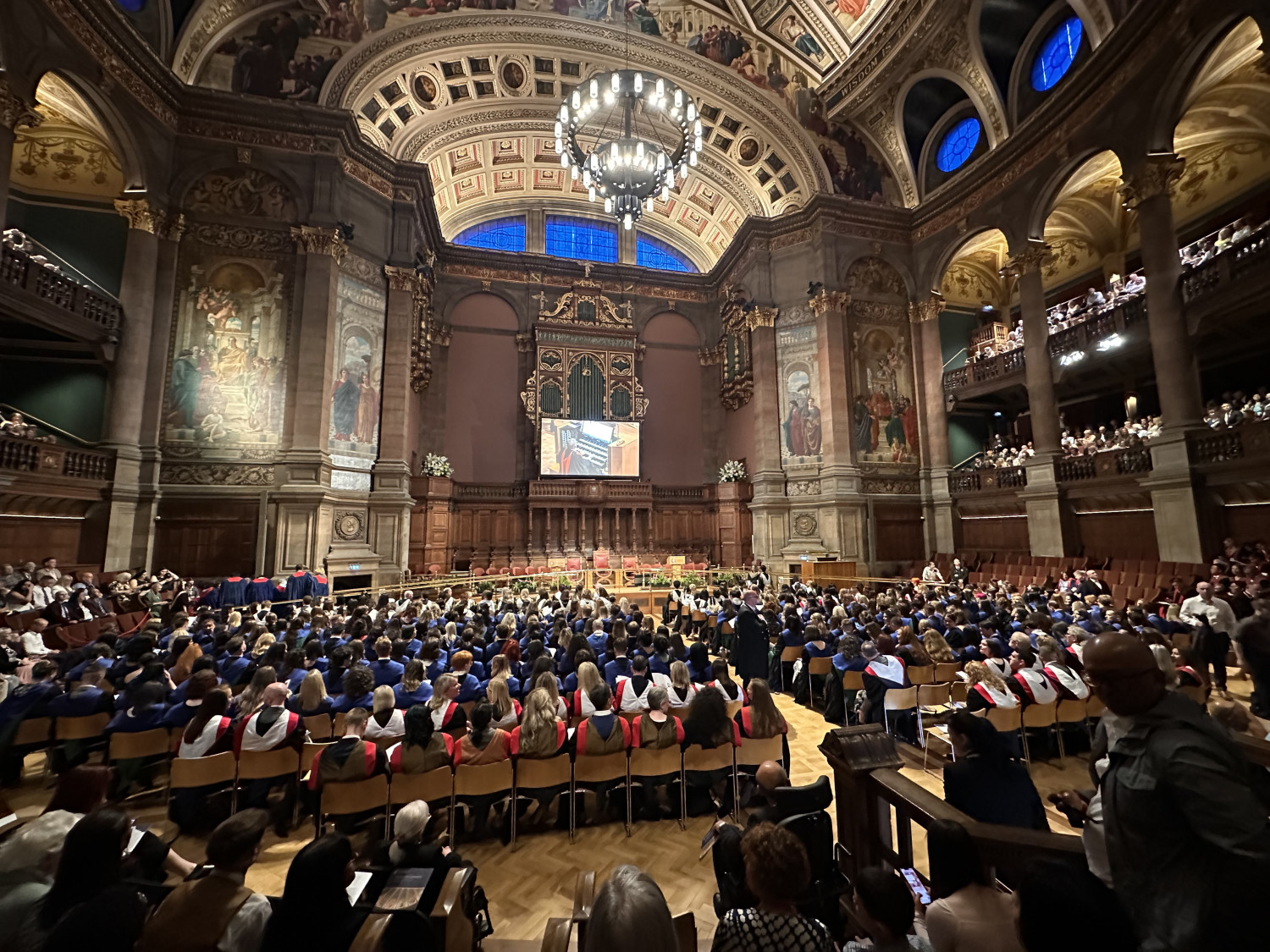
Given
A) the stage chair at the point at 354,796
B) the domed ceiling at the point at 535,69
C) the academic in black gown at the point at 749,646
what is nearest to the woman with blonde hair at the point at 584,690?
the stage chair at the point at 354,796

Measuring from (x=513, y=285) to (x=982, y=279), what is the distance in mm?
17378

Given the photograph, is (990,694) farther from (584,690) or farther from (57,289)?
(57,289)

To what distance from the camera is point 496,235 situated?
21562mm

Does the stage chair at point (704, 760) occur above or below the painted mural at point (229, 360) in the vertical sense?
below

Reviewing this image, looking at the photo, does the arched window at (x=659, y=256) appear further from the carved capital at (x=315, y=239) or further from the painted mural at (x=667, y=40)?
the carved capital at (x=315, y=239)

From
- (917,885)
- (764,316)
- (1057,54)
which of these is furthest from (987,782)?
(1057,54)

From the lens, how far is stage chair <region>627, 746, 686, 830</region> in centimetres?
393

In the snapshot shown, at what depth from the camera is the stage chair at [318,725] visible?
4344 mm

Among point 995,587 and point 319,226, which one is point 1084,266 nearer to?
point 995,587

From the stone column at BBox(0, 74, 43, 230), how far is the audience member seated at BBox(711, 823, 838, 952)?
45.1ft

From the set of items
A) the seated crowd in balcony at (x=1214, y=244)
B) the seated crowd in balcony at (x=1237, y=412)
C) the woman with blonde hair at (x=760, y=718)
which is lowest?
the woman with blonde hair at (x=760, y=718)

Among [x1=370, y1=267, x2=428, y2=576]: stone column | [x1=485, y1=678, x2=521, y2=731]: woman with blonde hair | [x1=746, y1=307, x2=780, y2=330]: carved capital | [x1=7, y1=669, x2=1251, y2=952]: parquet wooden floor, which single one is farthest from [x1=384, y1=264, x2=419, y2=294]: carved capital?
[x1=485, y1=678, x2=521, y2=731]: woman with blonde hair

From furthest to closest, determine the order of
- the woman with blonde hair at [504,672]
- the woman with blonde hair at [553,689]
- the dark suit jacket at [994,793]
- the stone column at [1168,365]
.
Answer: the stone column at [1168,365] < the woman with blonde hair at [504,672] < the woman with blonde hair at [553,689] < the dark suit jacket at [994,793]

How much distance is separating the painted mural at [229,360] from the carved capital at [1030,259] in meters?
18.9
